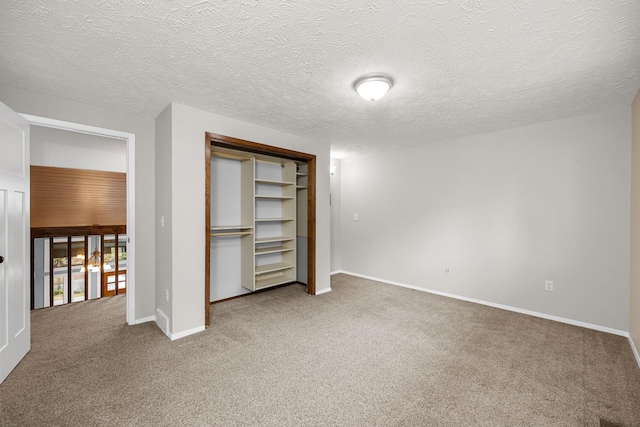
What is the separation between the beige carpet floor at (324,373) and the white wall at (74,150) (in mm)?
2370

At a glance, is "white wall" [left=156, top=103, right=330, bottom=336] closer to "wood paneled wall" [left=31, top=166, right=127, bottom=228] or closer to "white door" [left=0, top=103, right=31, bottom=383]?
"white door" [left=0, top=103, right=31, bottom=383]

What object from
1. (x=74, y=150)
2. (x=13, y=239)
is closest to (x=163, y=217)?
(x=13, y=239)

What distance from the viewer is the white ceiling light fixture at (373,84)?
2.21m

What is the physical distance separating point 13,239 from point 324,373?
270cm

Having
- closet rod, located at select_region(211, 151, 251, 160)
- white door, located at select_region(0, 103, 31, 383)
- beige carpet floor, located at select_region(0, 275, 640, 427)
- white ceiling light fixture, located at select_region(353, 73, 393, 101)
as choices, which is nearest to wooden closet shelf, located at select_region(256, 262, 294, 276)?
beige carpet floor, located at select_region(0, 275, 640, 427)

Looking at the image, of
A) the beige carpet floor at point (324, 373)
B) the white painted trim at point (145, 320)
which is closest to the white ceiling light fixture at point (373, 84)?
the beige carpet floor at point (324, 373)

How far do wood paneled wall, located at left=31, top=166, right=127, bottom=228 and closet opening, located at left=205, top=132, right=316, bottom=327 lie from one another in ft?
7.82

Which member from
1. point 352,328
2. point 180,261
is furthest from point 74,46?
point 352,328

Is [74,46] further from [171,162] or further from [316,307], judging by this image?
[316,307]

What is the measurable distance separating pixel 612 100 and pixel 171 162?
14.3ft

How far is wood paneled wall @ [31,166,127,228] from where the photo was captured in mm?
4410

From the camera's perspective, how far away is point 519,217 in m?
3.51

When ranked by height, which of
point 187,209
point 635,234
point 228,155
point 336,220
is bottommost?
point 635,234

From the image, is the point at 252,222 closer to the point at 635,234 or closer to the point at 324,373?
the point at 324,373
